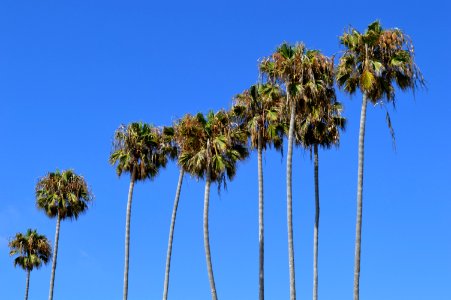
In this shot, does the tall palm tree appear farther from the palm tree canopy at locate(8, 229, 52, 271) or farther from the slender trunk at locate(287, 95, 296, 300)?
the palm tree canopy at locate(8, 229, 52, 271)

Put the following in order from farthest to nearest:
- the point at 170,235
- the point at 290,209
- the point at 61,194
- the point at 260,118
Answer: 1. the point at 61,194
2. the point at 170,235
3. the point at 260,118
4. the point at 290,209

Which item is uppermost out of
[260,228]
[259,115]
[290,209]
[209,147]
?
[259,115]

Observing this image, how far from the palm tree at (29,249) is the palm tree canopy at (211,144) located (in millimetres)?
32452

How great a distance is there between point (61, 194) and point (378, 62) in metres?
36.8

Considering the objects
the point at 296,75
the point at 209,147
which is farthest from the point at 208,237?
the point at 296,75

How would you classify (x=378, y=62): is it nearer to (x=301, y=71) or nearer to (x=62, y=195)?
(x=301, y=71)

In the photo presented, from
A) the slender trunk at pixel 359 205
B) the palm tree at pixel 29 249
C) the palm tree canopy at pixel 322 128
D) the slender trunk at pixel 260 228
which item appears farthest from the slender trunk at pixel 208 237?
the palm tree at pixel 29 249

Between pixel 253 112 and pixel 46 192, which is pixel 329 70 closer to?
pixel 253 112

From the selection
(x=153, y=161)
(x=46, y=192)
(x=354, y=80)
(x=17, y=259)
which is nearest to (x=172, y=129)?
(x=153, y=161)

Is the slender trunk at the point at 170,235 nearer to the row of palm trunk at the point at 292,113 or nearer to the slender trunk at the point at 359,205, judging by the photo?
the row of palm trunk at the point at 292,113

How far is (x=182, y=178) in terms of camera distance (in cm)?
6297

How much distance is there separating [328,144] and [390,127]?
12.5 metres

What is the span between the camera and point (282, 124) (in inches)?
2201

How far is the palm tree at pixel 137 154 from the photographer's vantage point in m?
65.4
